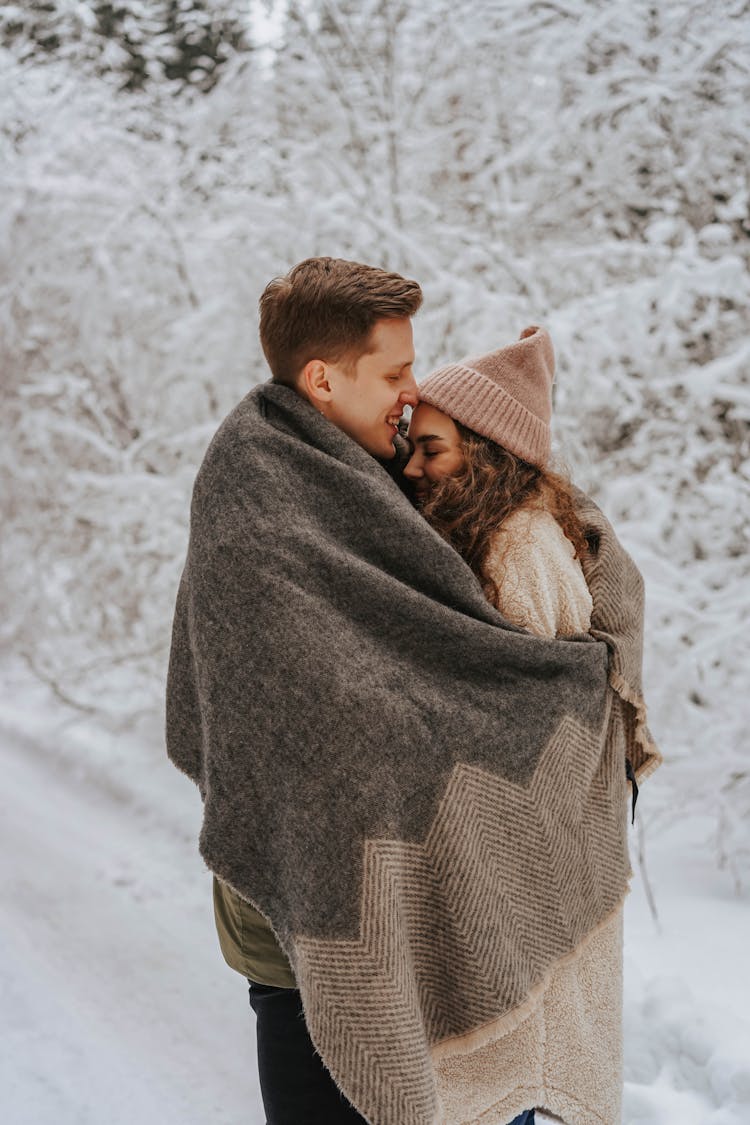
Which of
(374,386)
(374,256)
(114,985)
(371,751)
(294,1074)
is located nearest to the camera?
(371,751)

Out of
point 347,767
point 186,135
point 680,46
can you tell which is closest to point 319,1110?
point 347,767

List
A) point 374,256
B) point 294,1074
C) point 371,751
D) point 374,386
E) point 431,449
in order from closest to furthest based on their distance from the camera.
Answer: point 371,751
point 294,1074
point 374,386
point 431,449
point 374,256

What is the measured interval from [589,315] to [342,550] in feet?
8.93

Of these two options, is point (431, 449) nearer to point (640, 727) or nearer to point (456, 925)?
→ point (640, 727)

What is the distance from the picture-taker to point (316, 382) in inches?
64.6

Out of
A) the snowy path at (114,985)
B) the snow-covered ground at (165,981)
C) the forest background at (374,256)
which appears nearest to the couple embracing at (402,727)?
the snow-covered ground at (165,981)

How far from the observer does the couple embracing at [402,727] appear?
4.60ft

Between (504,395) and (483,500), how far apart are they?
0.70ft

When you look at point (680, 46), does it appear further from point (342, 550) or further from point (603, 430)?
point (342, 550)

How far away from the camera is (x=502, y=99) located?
4.68 meters

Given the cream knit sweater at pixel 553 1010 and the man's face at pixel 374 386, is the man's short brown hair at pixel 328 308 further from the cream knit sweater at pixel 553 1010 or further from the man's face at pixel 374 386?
the cream knit sweater at pixel 553 1010

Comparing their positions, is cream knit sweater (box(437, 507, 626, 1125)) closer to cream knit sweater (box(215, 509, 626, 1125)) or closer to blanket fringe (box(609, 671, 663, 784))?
cream knit sweater (box(215, 509, 626, 1125))

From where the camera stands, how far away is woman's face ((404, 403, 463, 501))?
1761 millimetres

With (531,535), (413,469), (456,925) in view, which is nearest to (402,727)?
(456,925)
